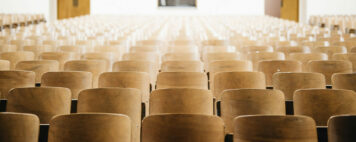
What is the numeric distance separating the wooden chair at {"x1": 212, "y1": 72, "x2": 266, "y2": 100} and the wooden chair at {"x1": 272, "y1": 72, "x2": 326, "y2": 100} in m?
0.14

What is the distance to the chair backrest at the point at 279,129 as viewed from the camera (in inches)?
75.7

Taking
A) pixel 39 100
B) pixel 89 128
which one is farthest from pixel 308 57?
pixel 89 128

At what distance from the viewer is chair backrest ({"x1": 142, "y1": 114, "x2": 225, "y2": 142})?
198cm

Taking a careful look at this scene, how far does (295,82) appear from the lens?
3178 mm

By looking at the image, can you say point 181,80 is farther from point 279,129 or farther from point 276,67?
point 279,129

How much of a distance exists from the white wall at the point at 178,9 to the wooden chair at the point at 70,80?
1750cm

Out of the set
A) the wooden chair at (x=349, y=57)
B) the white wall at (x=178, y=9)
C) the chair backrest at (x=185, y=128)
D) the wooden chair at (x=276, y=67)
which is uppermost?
the white wall at (x=178, y=9)

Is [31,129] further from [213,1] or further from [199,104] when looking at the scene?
[213,1]

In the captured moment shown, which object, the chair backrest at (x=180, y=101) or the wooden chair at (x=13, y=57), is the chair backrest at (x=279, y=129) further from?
the wooden chair at (x=13, y=57)

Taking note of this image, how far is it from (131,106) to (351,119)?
49.9 inches

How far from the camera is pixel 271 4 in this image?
1931 cm

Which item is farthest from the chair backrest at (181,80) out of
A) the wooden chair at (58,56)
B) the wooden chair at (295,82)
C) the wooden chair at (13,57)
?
the wooden chair at (13,57)

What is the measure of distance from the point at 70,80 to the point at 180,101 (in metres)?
1.10

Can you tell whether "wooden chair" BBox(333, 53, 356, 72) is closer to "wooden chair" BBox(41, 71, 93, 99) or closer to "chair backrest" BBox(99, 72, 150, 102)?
"chair backrest" BBox(99, 72, 150, 102)
